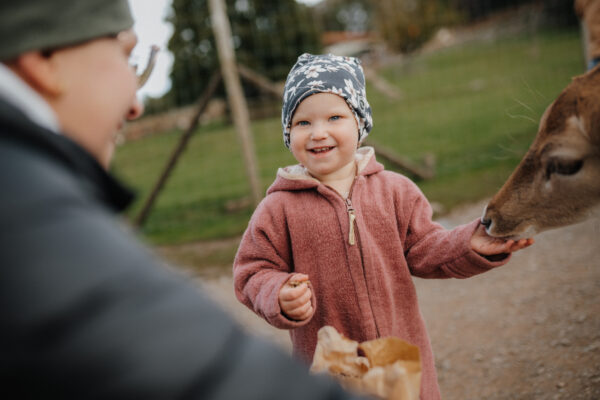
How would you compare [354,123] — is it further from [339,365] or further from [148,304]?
[148,304]

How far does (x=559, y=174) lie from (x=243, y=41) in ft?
58.2

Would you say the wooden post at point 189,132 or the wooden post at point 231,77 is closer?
the wooden post at point 231,77

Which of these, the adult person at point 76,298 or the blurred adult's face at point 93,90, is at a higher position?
the blurred adult's face at point 93,90

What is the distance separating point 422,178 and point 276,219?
5771 millimetres

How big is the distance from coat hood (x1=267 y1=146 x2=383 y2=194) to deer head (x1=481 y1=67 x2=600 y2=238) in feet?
1.66

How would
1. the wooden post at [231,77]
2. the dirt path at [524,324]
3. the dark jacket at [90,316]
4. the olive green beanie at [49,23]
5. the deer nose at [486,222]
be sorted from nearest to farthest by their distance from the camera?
the dark jacket at [90,316] → the olive green beanie at [49,23] → the deer nose at [486,222] → the dirt path at [524,324] → the wooden post at [231,77]

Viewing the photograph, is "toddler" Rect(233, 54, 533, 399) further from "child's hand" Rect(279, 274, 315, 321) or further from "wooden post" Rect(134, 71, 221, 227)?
"wooden post" Rect(134, 71, 221, 227)

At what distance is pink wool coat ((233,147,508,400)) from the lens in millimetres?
1928

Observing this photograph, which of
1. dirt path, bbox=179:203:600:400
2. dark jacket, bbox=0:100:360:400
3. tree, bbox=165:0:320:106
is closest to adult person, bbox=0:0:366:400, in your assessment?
dark jacket, bbox=0:100:360:400

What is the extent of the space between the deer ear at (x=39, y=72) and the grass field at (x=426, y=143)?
197 centimetres

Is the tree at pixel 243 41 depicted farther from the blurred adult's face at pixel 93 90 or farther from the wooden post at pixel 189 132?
the blurred adult's face at pixel 93 90

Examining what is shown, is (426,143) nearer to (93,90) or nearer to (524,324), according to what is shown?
(524,324)

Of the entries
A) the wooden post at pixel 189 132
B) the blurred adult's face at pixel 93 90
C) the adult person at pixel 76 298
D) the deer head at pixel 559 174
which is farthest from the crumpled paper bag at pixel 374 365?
the wooden post at pixel 189 132

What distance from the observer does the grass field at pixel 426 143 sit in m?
7.23
